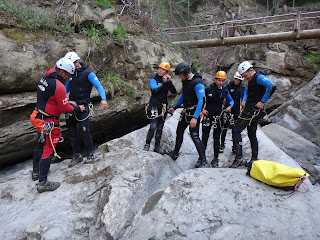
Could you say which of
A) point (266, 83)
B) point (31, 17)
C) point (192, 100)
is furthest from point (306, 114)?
point (31, 17)

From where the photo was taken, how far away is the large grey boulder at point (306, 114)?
849cm

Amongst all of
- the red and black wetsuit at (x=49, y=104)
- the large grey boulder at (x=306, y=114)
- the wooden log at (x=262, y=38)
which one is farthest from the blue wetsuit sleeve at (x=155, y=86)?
the wooden log at (x=262, y=38)

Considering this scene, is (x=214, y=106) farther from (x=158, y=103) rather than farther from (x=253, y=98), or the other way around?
(x=158, y=103)

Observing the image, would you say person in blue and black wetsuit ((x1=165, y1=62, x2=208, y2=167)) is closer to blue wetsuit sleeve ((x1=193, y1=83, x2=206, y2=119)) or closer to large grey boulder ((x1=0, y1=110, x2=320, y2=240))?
blue wetsuit sleeve ((x1=193, y1=83, x2=206, y2=119))

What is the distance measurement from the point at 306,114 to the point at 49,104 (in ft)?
29.1

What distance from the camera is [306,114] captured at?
884cm

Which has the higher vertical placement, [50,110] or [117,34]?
[117,34]

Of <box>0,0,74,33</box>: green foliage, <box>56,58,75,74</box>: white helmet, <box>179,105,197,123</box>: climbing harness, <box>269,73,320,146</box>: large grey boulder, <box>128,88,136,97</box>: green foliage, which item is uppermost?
<box>0,0,74,33</box>: green foliage

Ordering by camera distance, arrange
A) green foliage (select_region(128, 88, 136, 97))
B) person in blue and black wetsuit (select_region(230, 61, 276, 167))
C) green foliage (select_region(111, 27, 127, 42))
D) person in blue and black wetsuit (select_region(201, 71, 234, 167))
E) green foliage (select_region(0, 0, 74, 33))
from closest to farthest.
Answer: person in blue and black wetsuit (select_region(230, 61, 276, 167)) → person in blue and black wetsuit (select_region(201, 71, 234, 167)) → green foliage (select_region(0, 0, 74, 33)) → green foliage (select_region(128, 88, 136, 97)) → green foliage (select_region(111, 27, 127, 42))

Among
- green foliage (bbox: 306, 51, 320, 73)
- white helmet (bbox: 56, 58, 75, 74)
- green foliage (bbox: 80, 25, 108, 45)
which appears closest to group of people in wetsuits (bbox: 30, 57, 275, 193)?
white helmet (bbox: 56, 58, 75, 74)

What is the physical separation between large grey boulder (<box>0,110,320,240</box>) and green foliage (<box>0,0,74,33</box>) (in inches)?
154

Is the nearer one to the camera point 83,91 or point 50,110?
point 50,110

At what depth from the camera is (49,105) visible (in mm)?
4148

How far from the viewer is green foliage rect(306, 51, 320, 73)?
44.1ft
